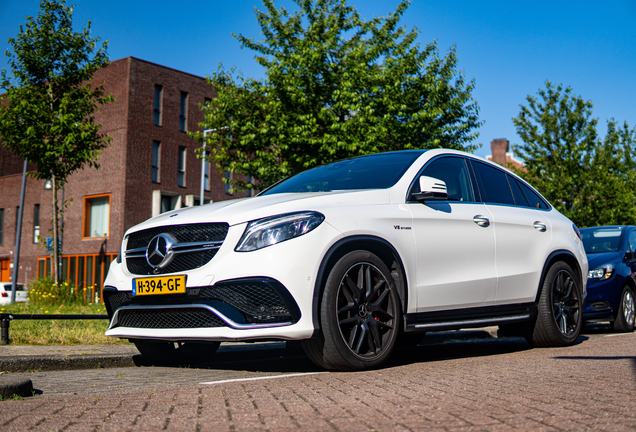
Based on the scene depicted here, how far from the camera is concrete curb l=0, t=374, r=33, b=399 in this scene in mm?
4078

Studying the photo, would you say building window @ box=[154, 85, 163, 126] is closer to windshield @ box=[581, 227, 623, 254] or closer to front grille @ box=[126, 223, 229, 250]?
windshield @ box=[581, 227, 623, 254]

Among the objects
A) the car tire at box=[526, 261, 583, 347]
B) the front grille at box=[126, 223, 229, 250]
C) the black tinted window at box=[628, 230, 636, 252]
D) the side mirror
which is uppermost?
the side mirror

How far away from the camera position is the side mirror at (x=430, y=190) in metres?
5.50

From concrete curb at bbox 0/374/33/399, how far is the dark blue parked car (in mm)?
7592

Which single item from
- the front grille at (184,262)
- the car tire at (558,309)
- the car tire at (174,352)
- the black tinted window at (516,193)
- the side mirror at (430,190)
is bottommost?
the car tire at (174,352)

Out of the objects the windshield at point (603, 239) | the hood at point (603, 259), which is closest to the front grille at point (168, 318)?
the hood at point (603, 259)

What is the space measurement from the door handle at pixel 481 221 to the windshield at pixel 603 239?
5.24 m

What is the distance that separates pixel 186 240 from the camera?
16.3 feet

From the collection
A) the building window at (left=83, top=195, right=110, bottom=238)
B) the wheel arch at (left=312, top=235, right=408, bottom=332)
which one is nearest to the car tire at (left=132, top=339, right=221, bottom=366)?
the wheel arch at (left=312, top=235, right=408, bottom=332)

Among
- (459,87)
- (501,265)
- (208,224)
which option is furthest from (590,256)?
(459,87)

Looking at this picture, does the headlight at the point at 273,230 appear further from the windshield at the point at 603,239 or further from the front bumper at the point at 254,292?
the windshield at the point at 603,239

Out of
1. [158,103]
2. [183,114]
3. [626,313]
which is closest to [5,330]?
[626,313]

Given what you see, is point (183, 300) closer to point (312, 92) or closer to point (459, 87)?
point (312, 92)

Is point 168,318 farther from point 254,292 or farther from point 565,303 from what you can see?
point 565,303
